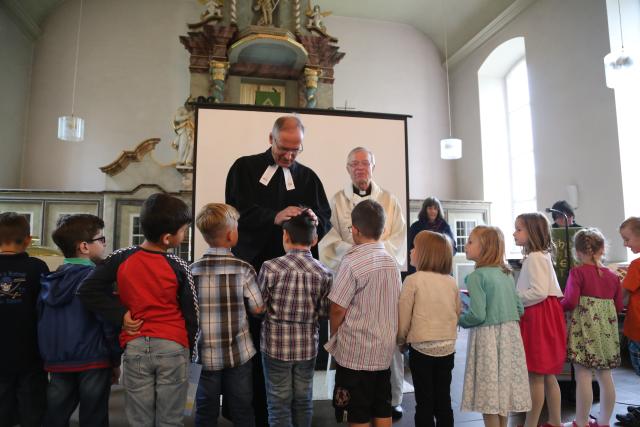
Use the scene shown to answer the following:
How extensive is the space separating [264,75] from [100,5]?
13.4ft

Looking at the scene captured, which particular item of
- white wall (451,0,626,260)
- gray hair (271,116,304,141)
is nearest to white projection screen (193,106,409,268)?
gray hair (271,116,304,141)

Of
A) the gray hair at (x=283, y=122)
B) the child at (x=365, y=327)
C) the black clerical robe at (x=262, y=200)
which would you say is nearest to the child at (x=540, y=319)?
the child at (x=365, y=327)

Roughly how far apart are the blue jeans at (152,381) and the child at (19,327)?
615 millimetres

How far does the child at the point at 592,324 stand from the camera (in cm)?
246

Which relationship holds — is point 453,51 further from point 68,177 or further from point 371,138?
point 68,177

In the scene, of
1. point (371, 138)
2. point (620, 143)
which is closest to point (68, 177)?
point (371, 138)

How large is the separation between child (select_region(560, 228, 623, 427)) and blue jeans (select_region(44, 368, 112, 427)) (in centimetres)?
253

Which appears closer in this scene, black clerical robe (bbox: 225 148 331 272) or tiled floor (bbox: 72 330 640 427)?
black clerical robe (bbox: 225 148 331 272)

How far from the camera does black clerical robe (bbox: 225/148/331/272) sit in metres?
2.43

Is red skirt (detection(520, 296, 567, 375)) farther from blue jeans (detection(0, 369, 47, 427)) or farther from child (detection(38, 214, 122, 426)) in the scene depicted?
blue jeans (detection(0, 369, 47, 427))

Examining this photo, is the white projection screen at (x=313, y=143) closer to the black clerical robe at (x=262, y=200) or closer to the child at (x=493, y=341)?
the black clerical robe at (x=262, y=200)

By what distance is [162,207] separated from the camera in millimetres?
1808

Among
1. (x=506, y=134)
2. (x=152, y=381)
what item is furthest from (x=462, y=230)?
(x=152, y=381)

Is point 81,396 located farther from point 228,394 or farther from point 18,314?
point 228,394
